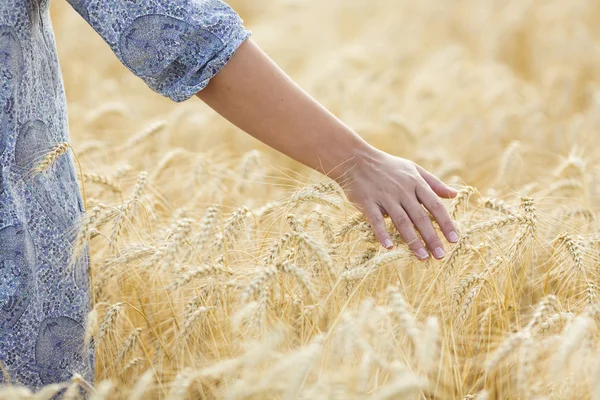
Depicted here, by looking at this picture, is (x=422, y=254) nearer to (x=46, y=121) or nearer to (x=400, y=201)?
(x=400, y=201)

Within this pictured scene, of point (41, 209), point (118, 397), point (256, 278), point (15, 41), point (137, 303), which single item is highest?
point (15, 41)

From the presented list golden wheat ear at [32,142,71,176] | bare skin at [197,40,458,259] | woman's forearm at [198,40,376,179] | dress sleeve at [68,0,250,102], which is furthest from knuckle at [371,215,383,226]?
golden wheat ear at [32,142,71,176]

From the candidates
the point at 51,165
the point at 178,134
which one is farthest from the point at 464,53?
the point at 51,165

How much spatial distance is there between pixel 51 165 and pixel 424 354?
742 mm

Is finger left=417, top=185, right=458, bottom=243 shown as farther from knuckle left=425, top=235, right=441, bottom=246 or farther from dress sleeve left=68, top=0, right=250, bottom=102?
dress sleeve left=68, top=0, right=250, bottom=102

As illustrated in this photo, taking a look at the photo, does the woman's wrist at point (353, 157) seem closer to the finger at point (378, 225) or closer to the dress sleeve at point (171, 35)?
the finger at point (378, 225)

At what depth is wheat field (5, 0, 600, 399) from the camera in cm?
110

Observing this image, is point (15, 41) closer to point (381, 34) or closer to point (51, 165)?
point (51, 165)

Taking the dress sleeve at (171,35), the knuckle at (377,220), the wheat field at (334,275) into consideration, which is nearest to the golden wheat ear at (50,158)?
the wheat field at (334,275)

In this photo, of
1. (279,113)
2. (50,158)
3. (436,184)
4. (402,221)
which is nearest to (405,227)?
(402,221)

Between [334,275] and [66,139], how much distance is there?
61cm

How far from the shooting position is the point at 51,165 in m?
1.20

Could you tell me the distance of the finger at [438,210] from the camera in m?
1.28

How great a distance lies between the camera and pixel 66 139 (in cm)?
133
